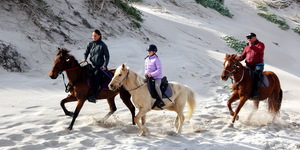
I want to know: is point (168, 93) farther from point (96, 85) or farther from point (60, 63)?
point (60, 63)

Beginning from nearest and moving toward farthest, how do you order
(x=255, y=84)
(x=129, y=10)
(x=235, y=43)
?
1. (x=255, y=84)
2. (x=129, y=10)
3. (x=235, y=43)

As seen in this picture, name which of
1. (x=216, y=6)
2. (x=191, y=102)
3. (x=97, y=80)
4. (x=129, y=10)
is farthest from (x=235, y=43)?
(x=97, y=80)

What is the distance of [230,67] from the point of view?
7961mm

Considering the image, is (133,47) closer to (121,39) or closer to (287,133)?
(121,39)

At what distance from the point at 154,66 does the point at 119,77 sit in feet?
2.93

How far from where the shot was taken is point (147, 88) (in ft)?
23.1

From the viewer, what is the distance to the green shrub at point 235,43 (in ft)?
59.2

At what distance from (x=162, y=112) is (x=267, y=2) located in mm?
23323

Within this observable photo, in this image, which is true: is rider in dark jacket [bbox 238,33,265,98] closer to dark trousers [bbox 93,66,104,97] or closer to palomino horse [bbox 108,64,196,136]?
palomino horse [bbox 108,64,196,136]

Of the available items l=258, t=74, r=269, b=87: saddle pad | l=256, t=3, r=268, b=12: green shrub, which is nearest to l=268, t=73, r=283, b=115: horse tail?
l=258, t=74, r=269, b=87: saddle pad

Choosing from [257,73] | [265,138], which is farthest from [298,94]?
[265,138]

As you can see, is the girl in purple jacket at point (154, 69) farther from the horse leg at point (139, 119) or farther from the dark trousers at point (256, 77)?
the dark trousers at point (256, 77)

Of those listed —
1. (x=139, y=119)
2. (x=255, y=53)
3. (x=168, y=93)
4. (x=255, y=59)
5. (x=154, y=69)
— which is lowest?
(x=139, y=119)

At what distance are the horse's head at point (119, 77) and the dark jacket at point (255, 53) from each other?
11.4 ft
